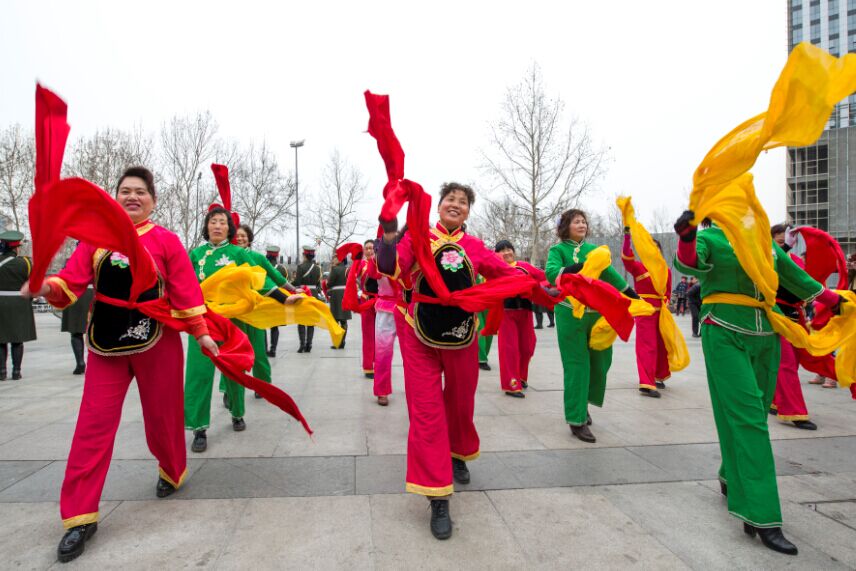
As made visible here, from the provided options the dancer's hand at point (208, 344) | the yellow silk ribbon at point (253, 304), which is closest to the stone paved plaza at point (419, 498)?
the dancer's hand at point (208, 344)

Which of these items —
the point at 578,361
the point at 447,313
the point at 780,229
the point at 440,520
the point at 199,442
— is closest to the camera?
the point at 440,520

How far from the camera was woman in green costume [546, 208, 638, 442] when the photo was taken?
15.0ft

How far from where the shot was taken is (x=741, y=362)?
9.72 feet

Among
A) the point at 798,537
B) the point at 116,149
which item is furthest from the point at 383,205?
the point at 116,149

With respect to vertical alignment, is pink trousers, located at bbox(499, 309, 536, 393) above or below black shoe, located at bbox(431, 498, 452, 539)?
above

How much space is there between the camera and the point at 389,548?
2613 millimetres

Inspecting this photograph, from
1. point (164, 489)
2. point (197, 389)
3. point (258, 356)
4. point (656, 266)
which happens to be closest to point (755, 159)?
point (656, 266)

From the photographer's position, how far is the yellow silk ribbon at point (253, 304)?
14.1 feet

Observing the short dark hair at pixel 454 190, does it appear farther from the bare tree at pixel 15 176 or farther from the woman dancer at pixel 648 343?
the bare tree at pixel 15 176

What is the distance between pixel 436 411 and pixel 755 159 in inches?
87.1

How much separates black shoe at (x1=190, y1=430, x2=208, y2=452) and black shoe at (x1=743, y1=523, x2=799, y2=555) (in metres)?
3.94

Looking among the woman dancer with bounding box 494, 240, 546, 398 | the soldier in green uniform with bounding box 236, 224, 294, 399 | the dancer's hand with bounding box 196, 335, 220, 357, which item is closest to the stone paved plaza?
the soldier in green uniform with bounding box 236, 224, 294, 399

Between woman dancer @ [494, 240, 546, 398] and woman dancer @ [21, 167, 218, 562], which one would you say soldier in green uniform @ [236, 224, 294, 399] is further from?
woman dancer @ [494, 240, 546, 398]

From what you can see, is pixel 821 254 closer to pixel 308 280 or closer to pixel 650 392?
pixel 650 392
